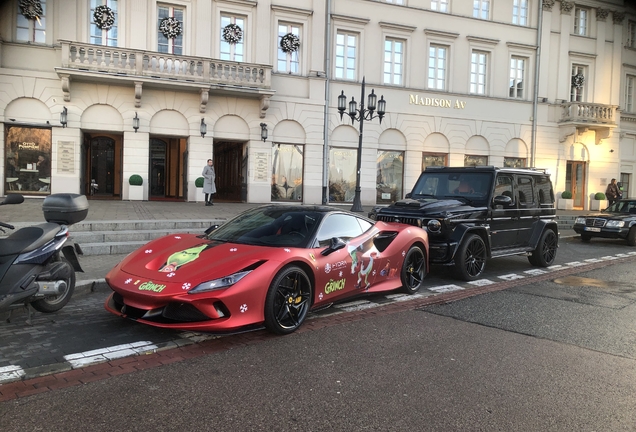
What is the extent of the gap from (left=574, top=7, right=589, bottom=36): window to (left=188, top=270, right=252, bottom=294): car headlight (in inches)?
1251

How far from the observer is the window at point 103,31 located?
20.3m

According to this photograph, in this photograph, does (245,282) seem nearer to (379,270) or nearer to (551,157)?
(379,270)

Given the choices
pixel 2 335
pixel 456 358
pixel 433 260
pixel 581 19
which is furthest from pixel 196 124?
pixel 581 19

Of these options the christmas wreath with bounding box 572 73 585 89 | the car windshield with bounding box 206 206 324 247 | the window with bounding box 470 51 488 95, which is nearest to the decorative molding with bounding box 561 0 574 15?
the christmas wreath with bounding box 572 73 585 89

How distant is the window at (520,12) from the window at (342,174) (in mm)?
12529

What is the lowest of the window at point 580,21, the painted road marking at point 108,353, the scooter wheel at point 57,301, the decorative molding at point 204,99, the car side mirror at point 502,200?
the painted road marking at point 108,353

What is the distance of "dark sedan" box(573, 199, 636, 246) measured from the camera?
47.4 ft

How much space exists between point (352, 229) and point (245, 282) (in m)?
2.07

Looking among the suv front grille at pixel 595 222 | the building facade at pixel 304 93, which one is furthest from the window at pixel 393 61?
the suv front grille at pixel 595 222

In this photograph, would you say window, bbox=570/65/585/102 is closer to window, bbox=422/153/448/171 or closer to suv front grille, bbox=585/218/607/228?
window, bbox=422/153/448/171

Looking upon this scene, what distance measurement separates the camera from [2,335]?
16.1 feet

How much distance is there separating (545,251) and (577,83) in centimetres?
2366

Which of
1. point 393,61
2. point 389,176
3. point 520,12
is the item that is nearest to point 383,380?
point 389,176

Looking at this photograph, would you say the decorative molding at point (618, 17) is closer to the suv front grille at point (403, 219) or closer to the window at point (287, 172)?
the window at point (287, 172)
